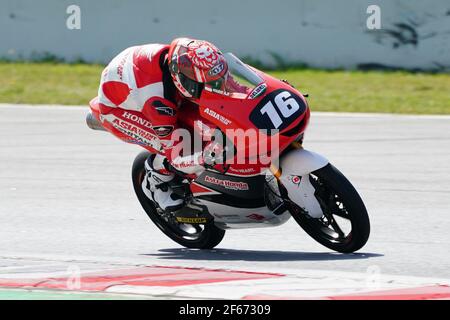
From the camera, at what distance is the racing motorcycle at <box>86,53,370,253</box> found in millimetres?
6543

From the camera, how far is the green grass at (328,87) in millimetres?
15094

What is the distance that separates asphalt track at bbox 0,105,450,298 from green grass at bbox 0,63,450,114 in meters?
1.02

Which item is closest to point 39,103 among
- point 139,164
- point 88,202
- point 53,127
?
point 53,127

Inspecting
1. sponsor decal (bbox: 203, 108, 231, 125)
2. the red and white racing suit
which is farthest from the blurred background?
sponsor decal (bbox: 203, 108, 231, 125)

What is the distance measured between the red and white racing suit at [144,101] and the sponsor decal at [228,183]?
10 centimetres

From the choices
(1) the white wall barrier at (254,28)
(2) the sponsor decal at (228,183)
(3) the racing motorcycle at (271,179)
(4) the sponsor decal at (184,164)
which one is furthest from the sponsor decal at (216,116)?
(1) the white wall barrier at (254,28)

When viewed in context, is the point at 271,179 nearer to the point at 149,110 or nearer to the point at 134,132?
the point at 149,110

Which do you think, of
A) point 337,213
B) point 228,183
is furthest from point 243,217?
point 337,213

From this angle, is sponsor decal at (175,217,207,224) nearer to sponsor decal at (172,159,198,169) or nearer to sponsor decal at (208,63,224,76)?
sponsor decal at (172,159,198,169)

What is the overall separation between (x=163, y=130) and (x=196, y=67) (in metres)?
0.49

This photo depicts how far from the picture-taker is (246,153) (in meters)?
6.66

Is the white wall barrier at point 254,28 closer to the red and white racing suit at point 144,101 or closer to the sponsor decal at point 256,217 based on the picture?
the red and white racing suit at point 144,101

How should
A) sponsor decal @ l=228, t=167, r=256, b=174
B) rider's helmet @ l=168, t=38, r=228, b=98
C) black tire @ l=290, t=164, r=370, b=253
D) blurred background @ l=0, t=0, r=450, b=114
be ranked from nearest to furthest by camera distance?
black tire @ l=290, t=164, r=370, b=253 → rider's helmet @ l=168, t=38, r=228, b=98 → sponsor decal @ l=228, t=167, r=256, b=174 → blurred background @ l=0, t=0, r=450, b=114

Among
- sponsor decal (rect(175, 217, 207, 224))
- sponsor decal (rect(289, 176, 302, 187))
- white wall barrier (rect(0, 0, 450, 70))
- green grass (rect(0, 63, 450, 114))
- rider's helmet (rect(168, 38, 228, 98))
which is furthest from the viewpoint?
white wall barrier (rect(0, 0, 450, 70))
